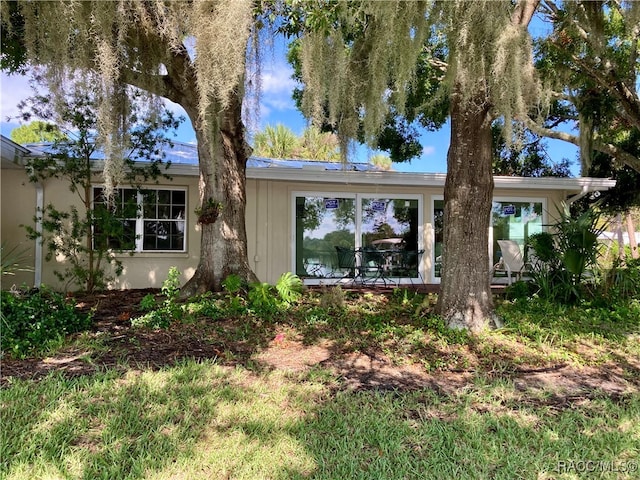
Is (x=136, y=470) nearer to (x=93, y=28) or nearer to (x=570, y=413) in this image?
(x=570, y=413)

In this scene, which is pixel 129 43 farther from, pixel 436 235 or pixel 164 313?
pixel 436 235

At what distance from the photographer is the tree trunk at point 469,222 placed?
4.57 meters

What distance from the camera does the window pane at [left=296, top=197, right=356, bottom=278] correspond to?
8984 mm

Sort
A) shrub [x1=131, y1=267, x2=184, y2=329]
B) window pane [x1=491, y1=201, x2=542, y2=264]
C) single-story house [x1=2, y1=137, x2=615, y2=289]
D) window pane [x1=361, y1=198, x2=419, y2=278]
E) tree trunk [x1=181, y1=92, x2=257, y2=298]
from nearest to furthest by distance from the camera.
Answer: shrub [x1=131, y1=267, x2=184, y2=329] → tree trunk [x1=181, y1=92, x2=257, y2=298] → single-story house [x1=2, y1=137, x2=615, y2=289] → window pane [x1=361, y1=198, x2=419, y2=278] → window pane [x1=491, y1=201, x2=542, y2=264]

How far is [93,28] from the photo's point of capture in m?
3.59

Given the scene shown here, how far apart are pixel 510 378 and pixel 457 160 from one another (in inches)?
93.8

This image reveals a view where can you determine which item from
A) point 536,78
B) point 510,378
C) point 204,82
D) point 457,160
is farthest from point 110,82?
point 510,378

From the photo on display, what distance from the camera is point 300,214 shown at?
29.5 ft

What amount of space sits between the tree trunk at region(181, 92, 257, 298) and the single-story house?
209 centimetres

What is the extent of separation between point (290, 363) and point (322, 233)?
549 cm

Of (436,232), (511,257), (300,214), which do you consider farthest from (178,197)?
(511,257)

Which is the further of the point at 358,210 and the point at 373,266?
the point at 358,210

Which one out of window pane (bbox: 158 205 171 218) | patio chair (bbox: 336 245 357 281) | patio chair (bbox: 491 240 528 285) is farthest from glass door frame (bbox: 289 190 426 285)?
window pane (bbox: 158 205 171 218)

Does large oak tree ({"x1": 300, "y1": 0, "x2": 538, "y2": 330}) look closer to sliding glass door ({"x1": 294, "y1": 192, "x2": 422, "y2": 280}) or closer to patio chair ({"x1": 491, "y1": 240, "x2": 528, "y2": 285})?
sliding glass door ({"x1": 294, "y1": 192, "x2": 422, "y2": 280})
